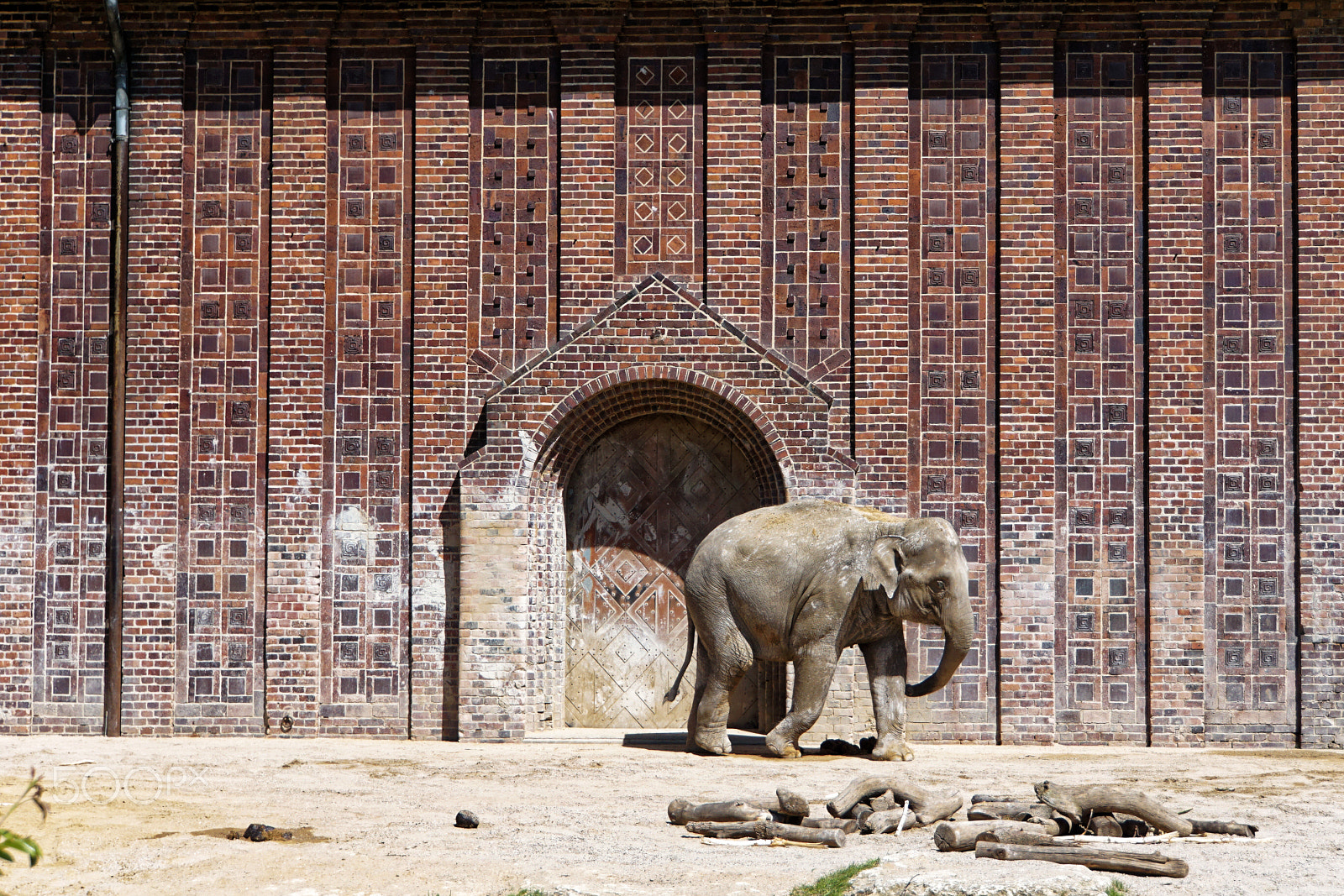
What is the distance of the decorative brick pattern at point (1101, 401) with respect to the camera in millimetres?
13320

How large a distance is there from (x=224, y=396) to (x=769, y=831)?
7848 millimetres

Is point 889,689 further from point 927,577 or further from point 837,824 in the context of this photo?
point 837,824

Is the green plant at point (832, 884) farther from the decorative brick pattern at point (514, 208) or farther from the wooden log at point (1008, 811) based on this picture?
the decorative brick pattern at point (514, 208)

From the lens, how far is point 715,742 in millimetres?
11711

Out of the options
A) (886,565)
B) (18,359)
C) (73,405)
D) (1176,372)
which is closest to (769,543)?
(886,565)

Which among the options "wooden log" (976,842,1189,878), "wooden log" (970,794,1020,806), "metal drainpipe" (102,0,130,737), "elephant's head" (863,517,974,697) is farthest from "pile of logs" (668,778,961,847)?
"metal drainpipe" (102,0,130,737)

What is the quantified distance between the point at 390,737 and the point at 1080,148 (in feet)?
28.4

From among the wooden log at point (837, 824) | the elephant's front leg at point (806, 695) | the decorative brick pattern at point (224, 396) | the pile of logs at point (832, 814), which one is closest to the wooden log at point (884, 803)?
the pile of logs at point (832, 814)

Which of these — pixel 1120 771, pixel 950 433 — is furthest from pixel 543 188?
pixel 1120 771

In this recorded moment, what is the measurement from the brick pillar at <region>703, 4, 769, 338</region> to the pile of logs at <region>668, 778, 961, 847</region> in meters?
5.93

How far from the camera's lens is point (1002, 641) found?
13.3 m

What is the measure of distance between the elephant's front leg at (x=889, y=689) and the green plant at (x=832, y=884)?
463 centimetres

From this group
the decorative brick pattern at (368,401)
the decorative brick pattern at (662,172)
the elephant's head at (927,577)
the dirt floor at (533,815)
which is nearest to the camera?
the dirt floor at (533,815)

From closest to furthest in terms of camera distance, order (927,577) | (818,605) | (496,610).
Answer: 1. (927,577)
2. (818,605)
3. (496,610)
